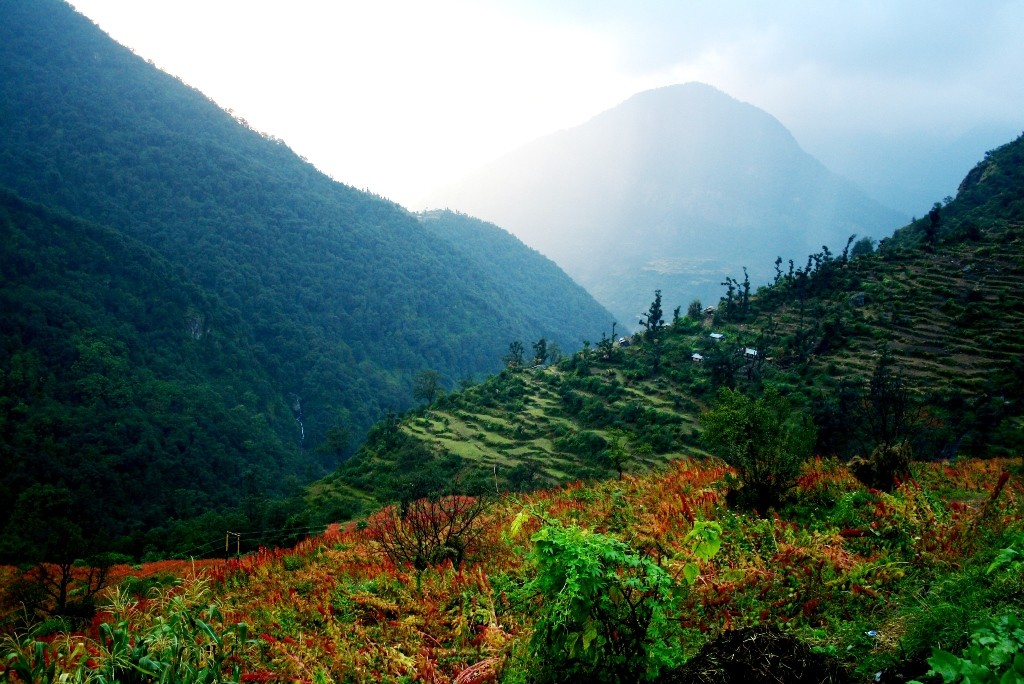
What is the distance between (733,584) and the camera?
505 cm

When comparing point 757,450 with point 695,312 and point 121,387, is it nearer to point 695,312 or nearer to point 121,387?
point 695,312

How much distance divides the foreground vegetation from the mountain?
4530 cm

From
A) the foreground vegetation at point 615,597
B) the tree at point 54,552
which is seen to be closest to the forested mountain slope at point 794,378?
the foreground vegetation at point 615,597

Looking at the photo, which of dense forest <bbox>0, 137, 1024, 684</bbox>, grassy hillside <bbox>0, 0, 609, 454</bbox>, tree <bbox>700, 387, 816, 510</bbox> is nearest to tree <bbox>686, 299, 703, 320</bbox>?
dense forest <bbox>0, 137, 1024, 684</bbox>

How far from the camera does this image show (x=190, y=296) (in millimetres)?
92375

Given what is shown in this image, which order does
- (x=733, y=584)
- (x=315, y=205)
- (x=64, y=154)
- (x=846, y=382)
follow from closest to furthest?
(x=733, y=584), (x=846, y=382), (x=64, y=154), (x=315, y=205)

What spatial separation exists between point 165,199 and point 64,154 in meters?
27.0

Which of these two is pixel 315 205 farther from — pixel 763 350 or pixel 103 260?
pixel 763 350

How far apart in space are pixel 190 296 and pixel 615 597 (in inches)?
4286

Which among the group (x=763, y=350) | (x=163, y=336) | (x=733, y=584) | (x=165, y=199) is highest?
(x=165, y=199)

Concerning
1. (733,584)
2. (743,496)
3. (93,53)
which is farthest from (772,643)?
(93,53)

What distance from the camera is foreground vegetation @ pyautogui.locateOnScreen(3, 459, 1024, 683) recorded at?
317cm

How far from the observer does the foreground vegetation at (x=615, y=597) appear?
3.17 m

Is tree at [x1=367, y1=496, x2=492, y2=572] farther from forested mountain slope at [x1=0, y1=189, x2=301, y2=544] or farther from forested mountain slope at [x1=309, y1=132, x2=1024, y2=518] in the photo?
forested mountain slope at [x1=0, y1=189, x2=301, y2=544]
